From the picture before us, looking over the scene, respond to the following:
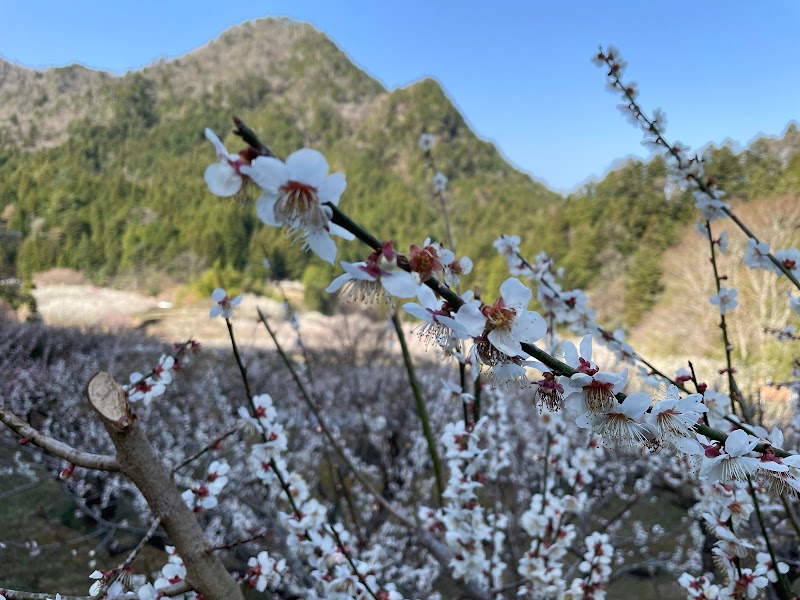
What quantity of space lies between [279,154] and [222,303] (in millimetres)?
12103

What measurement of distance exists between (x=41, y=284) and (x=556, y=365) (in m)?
16.6

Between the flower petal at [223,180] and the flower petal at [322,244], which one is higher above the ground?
the flower petal at [223,180]

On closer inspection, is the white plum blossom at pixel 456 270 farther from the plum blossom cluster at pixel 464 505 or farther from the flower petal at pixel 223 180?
the plum blossom cluster at pixel 464 505

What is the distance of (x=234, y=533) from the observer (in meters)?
3.39

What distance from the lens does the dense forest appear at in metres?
12.0

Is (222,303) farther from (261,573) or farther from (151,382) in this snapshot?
(261,573)

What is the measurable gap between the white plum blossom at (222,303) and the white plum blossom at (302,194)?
0.67m

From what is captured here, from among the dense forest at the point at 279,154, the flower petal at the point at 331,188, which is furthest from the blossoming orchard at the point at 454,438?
the dense forest at the point at 279,154

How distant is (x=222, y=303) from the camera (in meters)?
A: 1.15

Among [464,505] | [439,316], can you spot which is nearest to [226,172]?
[439,316]

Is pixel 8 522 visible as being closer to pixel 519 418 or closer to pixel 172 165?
pixel 519 418

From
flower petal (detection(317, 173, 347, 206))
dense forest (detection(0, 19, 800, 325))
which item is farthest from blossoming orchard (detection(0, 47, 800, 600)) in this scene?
dense forest (detection(0, 19, 800, 325))

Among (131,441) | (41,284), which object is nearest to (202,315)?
(41,284)

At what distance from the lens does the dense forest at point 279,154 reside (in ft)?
39.5
